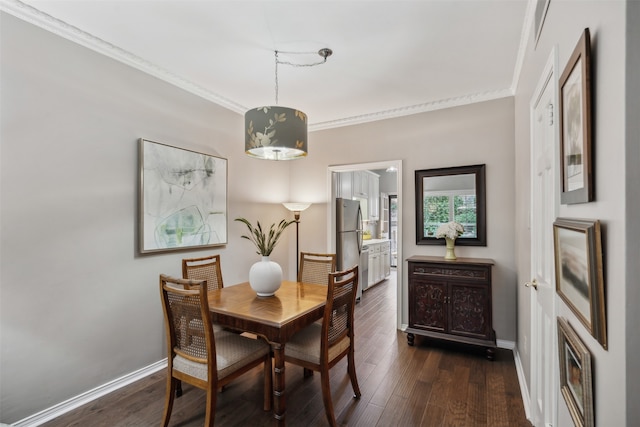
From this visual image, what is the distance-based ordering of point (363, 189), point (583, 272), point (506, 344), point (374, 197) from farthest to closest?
point (374, 197) → point (363, 189) → point (506, 344) → point (583, 272)

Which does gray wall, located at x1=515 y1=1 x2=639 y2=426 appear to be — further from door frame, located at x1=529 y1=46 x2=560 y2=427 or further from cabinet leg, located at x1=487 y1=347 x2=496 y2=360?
cabinet leg, located at x1=487 y1=347 x2=496 y2=360

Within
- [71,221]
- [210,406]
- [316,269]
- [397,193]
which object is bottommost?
[210,406]

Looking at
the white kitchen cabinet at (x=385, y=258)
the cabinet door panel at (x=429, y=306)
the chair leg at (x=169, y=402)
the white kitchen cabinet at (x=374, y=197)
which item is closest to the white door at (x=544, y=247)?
the cabinet door panel at (x=429, y=306)

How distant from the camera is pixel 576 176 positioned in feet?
3.46

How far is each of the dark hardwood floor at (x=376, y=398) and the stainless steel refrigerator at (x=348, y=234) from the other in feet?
5.66

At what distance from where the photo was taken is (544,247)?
1763mm

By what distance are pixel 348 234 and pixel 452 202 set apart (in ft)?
5.86

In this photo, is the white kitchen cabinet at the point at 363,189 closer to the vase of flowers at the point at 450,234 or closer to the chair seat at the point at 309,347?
the vase of flowers at the point at 450,234

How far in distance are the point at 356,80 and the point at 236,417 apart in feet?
10.0

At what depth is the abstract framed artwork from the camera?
271 cm

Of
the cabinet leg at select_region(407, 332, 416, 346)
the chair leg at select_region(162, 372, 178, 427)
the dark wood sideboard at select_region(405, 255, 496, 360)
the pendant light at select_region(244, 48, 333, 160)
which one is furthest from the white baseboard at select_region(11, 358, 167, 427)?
the dark wood sideboard at select_region(405, 255, 496, 360)

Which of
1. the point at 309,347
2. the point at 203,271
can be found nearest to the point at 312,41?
the point at 203,271

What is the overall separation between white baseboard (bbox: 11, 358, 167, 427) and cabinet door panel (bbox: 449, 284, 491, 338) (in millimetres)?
2904

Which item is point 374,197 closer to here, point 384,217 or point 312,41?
point 384,217
